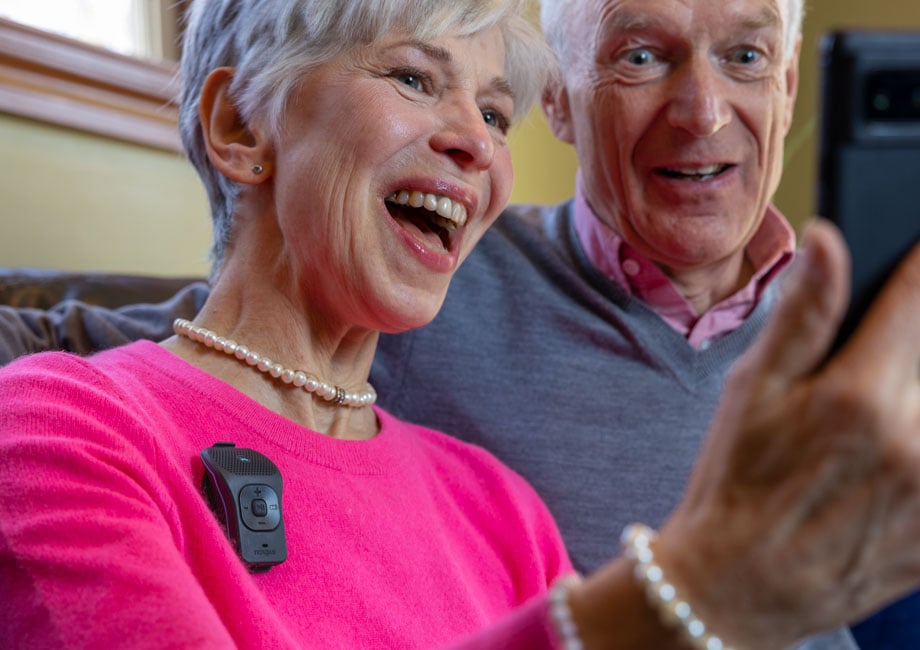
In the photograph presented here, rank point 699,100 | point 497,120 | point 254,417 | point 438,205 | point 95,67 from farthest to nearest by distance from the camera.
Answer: point 95,67 → point 699,100 → point 497,120 → point 438,205 → point 254,417

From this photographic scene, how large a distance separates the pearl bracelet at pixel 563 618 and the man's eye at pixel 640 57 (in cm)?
122

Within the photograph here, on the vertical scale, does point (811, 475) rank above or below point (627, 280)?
above

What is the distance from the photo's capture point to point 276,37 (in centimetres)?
127

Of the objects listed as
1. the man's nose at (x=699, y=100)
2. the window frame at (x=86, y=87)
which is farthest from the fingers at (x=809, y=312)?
the window frame at (x=86, y=87)

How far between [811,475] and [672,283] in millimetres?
1213

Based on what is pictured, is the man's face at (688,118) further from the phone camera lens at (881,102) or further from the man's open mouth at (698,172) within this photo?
the phone camera lens at (881,102)

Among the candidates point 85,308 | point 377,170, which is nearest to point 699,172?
point 377,170

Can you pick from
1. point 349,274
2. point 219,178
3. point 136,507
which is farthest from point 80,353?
point 136,507

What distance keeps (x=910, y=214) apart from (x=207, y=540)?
26.8 inches

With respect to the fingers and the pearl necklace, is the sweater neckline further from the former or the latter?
the fingers

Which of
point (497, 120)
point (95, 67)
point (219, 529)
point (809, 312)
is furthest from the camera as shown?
point (95, 67)

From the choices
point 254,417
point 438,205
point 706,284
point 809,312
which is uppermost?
point 809,312

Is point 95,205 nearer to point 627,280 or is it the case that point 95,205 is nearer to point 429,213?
point 429,213

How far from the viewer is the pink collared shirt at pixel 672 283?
177cm
